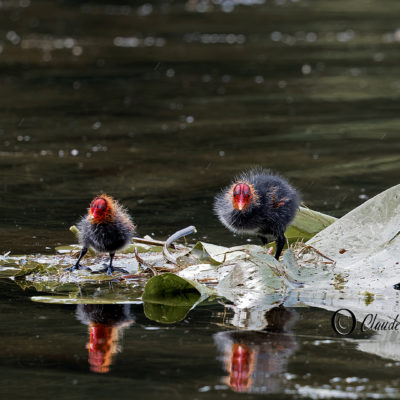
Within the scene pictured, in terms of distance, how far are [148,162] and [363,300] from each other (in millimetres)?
5170

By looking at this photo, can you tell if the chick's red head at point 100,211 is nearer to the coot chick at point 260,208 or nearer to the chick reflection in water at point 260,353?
the coot chick at point 260,208

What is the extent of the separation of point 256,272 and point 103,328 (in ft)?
3.85

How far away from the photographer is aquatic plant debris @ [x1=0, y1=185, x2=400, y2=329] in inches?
223

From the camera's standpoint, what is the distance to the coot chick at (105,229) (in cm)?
622

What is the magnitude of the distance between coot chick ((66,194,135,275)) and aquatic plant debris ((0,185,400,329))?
19 cm

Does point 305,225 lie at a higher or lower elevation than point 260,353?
higher

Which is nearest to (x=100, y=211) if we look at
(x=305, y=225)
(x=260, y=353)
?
(x=305, y=225)

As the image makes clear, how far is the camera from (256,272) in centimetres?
586

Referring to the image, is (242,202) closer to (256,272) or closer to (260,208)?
(260,208)

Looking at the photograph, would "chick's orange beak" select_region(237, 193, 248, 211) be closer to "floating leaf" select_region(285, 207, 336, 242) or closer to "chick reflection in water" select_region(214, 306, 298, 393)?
"floating leaf" select_region(285, 207, 336, 242)

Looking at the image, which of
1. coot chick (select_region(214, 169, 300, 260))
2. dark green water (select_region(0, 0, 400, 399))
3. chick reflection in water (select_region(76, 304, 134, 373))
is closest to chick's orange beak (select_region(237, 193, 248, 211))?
coot chick (select_region(214, 169, 300, 260))

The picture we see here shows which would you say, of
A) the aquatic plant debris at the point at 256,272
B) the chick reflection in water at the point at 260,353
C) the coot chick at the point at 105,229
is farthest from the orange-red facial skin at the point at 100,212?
the chick reflection in water at the point at 260,353

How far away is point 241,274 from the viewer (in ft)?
19.4

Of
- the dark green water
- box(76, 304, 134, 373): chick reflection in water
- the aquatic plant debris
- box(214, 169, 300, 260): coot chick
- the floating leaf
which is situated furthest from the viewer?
the floating leaf
